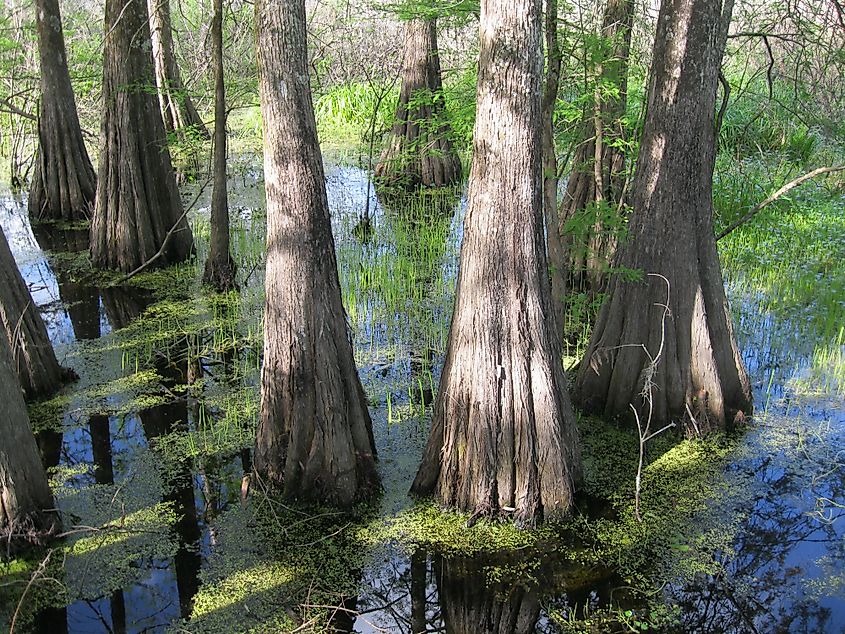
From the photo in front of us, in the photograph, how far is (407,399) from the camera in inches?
227

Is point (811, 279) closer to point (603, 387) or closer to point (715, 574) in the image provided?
point (603, 387)

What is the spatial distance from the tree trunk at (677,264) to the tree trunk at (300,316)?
1882 mm

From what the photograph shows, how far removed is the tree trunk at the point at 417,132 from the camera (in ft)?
36.5

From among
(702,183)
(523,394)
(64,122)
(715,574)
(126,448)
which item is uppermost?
(64,122)

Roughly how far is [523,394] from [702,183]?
1.97m

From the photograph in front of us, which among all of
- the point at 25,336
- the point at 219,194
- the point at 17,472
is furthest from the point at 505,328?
the point at 219,194

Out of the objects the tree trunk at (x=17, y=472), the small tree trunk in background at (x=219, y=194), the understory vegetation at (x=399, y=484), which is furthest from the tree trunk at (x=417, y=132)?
the tree trunk at (x=17, y=472)

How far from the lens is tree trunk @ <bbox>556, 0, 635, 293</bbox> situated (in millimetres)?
5340

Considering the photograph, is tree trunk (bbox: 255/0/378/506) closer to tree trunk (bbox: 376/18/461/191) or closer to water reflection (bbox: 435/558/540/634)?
water reflection (bbox: 435/558/540/634)

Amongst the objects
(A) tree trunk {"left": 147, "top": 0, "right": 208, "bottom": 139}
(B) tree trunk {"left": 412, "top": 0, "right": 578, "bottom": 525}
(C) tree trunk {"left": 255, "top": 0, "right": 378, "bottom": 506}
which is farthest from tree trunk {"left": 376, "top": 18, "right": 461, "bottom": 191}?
(B) tree trunk {"left": 412, "top": 0, "right": 578, "bottom": 525}

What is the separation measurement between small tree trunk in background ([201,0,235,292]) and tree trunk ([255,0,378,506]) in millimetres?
2616

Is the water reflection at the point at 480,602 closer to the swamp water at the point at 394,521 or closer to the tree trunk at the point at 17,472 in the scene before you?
the swamp water at the point at 394,521

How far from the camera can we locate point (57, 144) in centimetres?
998

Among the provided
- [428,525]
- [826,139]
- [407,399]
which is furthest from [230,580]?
[826,139]
